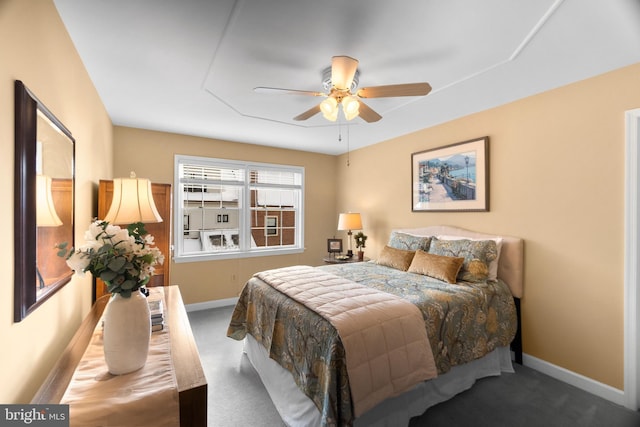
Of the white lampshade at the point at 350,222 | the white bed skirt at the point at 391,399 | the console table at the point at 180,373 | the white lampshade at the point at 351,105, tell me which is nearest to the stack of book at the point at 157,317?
the console table at the point at 180,373

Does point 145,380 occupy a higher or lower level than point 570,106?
lower

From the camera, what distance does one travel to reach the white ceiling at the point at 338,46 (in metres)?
1.54

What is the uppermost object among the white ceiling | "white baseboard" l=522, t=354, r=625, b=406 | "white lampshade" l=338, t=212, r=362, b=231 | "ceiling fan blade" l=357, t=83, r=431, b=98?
the white ceiling

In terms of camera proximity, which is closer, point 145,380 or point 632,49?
point 145,380

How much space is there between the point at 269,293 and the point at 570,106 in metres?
3.02

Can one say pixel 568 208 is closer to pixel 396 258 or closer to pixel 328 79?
pixel 396 258

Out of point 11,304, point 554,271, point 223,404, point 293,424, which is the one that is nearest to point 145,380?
point 11,304

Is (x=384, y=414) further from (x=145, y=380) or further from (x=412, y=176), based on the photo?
(x=412, y=176)

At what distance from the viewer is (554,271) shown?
2510mm

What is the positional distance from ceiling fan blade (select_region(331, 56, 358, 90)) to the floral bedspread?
158 cm

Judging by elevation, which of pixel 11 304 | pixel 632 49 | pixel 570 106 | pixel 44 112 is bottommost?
pixel 11 304

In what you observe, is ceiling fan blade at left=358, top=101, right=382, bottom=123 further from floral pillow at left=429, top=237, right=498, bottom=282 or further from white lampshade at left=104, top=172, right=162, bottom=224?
white lampshade at left=104, top=172, right=162, bottom=224

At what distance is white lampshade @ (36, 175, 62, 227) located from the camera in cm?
117

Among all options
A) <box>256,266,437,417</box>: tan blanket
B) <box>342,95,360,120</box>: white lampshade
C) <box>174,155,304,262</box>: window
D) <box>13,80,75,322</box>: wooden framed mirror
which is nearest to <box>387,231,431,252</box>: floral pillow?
<box>256,266,437,417</box>: tan blanket
